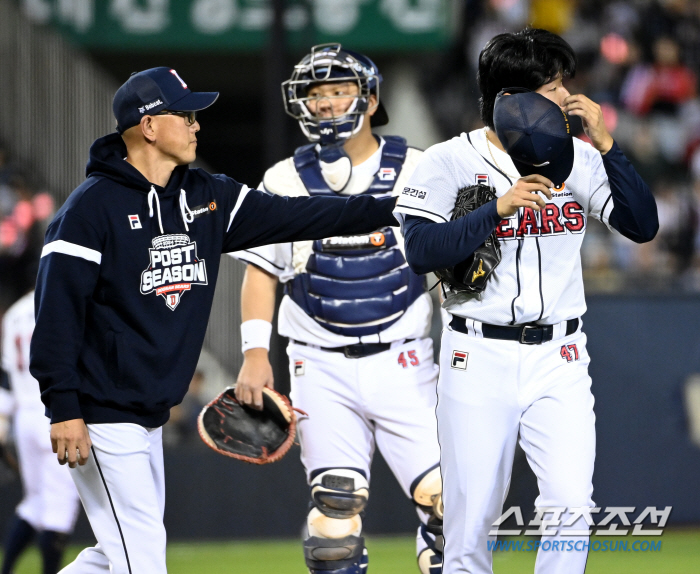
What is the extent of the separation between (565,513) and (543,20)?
1165 cm

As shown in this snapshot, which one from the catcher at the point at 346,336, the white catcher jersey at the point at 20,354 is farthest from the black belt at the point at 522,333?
the white catcher jersey at the point at 20,354

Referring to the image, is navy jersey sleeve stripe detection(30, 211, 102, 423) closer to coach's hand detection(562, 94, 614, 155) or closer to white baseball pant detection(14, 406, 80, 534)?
coach's hand detection(562, 94, 614, 155)

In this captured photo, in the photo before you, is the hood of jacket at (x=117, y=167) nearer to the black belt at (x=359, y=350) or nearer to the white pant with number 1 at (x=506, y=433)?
the black belt at (x=359, y=350)

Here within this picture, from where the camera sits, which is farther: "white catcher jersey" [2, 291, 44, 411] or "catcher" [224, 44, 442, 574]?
"white catcher jersey" [2, 291, 44, 411]

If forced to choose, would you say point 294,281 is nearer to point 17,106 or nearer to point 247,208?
point 247,208

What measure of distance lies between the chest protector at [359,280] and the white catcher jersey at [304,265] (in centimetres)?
3

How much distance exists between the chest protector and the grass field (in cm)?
317

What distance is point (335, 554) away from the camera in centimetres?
499

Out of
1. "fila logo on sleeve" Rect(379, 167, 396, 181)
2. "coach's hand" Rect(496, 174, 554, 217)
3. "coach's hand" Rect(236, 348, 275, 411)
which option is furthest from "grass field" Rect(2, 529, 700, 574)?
"coach's hand" Rect(496, 174, 554, 217)

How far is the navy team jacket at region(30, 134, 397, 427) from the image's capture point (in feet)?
13.2

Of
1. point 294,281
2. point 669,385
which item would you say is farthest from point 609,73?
point 294,281

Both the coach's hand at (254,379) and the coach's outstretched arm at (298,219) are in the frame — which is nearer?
the coach's outstretched arm at (298,219)

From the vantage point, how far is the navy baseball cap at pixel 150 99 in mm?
4285

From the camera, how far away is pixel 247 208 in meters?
4.65
